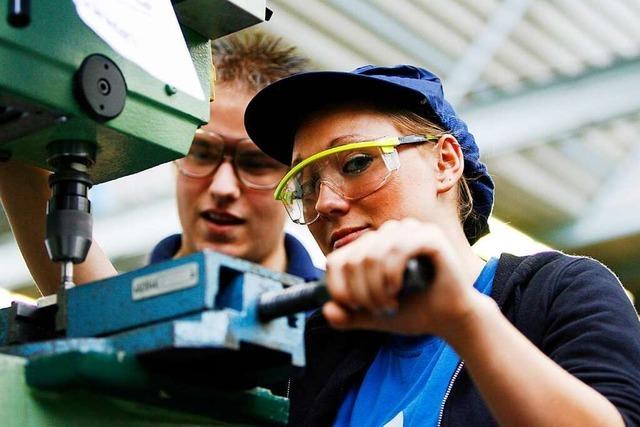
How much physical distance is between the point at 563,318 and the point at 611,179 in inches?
179

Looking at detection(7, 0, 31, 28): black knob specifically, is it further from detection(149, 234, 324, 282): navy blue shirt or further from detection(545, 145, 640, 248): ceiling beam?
detection(545, 145, 640, 248): ceiling beam

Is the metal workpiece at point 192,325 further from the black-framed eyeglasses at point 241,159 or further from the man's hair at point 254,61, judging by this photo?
the man's hair at point 254,61

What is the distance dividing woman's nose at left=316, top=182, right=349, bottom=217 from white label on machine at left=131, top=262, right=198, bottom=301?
2.04ft

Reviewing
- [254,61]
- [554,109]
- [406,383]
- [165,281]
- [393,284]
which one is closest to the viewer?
[393,284]

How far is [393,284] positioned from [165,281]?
303 mm

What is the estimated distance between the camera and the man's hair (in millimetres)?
2707

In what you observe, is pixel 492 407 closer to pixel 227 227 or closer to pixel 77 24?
pixel 77 24

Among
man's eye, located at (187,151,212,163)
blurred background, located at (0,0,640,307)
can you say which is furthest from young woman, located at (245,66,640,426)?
blurred background, located at (0,0,640,307)

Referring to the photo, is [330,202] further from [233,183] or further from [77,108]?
[233,183]

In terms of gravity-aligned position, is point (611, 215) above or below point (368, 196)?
above

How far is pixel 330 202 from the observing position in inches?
71.6

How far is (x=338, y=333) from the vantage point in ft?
6.04

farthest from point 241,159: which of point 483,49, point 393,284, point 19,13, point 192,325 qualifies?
point 483,49

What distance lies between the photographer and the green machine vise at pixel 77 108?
1.29m
